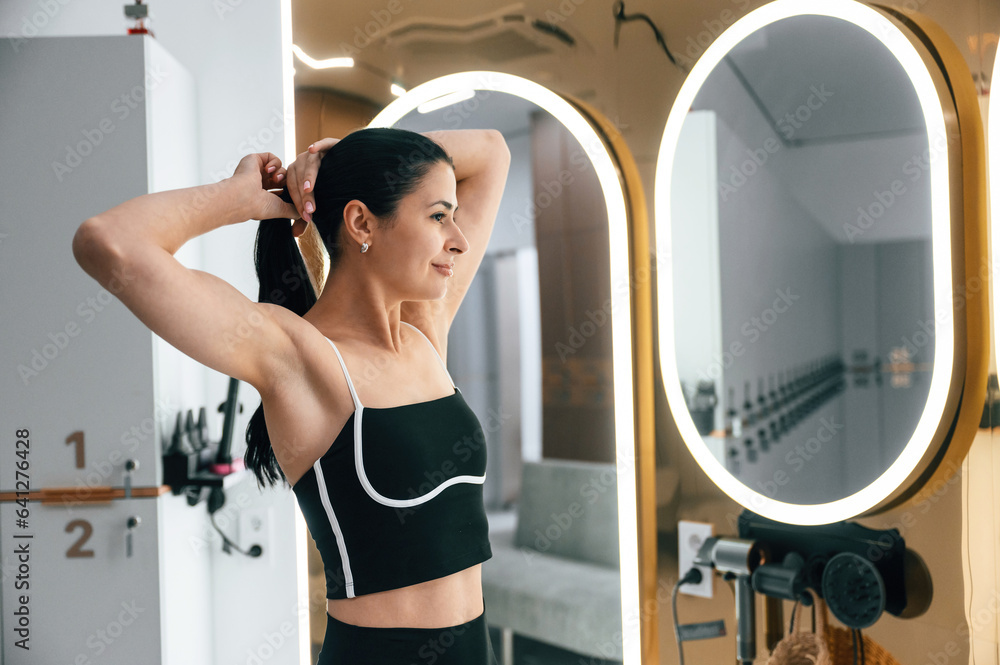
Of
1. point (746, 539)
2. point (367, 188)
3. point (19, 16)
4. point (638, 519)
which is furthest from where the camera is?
point (19, 16)

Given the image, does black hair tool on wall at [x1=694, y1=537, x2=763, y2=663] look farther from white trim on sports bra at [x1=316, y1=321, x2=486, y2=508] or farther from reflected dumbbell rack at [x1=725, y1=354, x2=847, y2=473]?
white trim on sports bra at [x1=316, y1=321, x2=486, y2=508]

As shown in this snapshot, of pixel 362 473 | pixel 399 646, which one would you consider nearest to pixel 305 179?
pixel 362 473

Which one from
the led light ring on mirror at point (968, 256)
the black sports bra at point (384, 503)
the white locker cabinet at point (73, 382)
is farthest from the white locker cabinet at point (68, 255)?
the led light ring on mirror at point (968, 256)

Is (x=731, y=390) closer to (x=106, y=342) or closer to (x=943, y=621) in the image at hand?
(x=943, y=621)

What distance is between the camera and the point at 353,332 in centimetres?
99

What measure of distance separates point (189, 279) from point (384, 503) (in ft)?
1.24

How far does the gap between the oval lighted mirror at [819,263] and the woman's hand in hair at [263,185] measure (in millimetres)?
702

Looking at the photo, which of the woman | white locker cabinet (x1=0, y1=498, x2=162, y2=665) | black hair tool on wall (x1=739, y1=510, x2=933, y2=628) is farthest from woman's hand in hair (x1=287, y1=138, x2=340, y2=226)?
black hair tool on wall (x1=739, y1=510, x2=933, y2=628)

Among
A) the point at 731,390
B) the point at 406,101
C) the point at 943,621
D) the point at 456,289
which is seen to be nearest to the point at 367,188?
the point at 456,289

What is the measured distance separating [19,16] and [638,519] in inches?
69.8

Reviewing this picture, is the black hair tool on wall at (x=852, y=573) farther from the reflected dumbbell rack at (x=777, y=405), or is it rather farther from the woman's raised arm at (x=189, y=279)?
the woman's raised arm at (x=189, y=279)

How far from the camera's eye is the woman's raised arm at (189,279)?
0.77 metres

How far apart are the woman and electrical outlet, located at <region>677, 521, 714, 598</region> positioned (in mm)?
475
